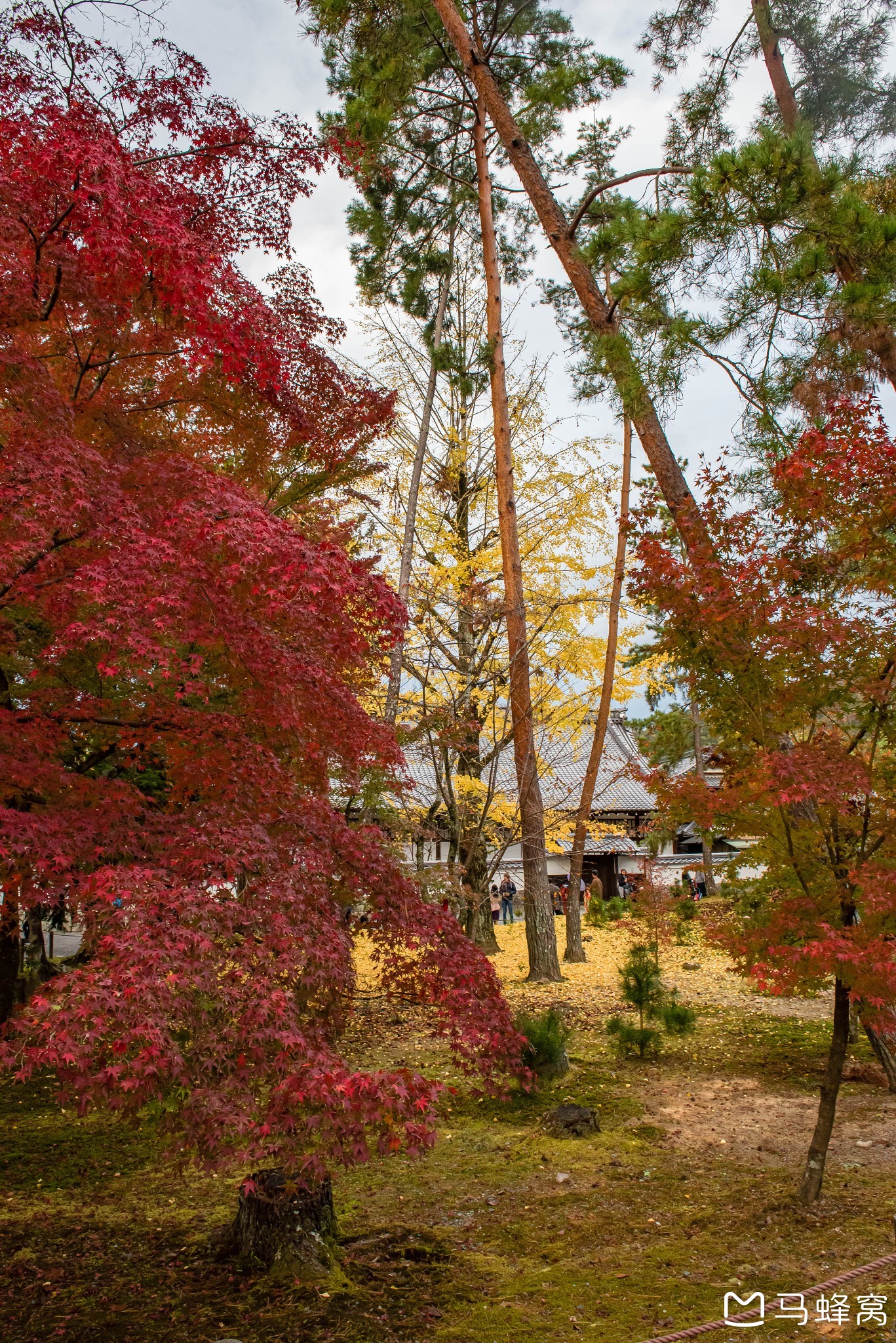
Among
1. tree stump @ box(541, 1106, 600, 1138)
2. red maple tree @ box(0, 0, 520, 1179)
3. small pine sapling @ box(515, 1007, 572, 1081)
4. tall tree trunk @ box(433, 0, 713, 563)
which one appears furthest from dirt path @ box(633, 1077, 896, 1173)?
tall tree trunk @ box(433, 0, 713, 563)

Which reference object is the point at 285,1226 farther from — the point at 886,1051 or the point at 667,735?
the point at 667,735

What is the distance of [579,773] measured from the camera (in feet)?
86.4

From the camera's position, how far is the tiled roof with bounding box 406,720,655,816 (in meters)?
15.0

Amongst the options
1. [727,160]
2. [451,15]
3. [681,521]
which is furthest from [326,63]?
[681,521]

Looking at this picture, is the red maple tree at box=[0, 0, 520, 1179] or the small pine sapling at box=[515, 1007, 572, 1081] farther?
the small pine sapling at box=[515, 1007, 572, 1081]

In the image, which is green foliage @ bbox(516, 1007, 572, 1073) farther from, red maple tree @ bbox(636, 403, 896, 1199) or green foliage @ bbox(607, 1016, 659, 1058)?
red maple tree @ bbox(636, 403, 896, 1199)

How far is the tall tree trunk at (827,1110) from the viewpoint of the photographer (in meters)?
4.79

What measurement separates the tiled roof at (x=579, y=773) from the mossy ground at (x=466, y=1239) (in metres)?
6.43

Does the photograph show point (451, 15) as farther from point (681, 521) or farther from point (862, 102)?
point (681, 521)

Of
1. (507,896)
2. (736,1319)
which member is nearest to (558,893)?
(507,896)

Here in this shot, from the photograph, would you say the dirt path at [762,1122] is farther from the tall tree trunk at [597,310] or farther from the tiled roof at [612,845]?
the tiled roof at [612,845]

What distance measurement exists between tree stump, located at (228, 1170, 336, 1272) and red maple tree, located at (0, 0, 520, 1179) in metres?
0.61

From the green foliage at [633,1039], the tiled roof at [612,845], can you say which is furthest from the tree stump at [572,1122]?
the tiled roof at [612,845]

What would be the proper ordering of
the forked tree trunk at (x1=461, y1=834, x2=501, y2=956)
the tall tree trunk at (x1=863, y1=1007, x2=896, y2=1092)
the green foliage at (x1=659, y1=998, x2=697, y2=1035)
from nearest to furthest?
1. the tall tree trunk at (x1=863, y1=1007, x2=896, y2=1092)
2. the green foliage at (x1=659, y1=998, x2=697, y2=1035)
3. the forked tree trunk at (x1=461, y1=834, x2=501, y2=956)
